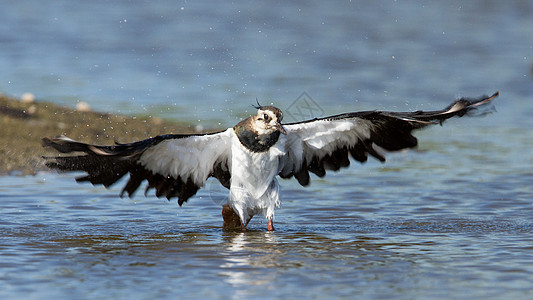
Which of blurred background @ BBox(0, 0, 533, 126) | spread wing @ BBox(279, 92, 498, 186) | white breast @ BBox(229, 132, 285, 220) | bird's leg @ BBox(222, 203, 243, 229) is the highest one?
blurred background @ BBox(0, 0, 533, 126)

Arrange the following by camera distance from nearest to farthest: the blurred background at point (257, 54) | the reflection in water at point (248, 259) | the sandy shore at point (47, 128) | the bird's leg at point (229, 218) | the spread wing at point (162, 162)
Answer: the reflection in water at point (248, 259) < the spread wing at point (162, 162) < the bird's leg at point (229, 218) < the sandy shore at point (47, 128) < the blurred background at point (257, 54)

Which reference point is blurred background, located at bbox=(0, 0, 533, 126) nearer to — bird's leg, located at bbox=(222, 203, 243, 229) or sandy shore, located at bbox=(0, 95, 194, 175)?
→ sandy shore, located at bbox=(0, 95, 194, 175)

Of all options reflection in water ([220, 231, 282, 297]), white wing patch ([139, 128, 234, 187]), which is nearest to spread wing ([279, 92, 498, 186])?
white wing patch ([139, 128, 234, 187])

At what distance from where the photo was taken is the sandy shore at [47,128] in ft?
41.1

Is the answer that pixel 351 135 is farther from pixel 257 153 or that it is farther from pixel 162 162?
pixel 162 162

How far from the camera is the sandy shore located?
12539 millimetres

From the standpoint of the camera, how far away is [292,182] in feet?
39.1

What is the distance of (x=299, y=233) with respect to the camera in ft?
29.4

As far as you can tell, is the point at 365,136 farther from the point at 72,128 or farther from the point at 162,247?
the point at 72,128

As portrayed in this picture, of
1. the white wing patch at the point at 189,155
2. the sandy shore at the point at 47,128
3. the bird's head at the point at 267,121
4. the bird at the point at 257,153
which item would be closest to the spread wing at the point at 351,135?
the bird at the point at 257,153

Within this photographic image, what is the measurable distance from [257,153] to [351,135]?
98 centimetres

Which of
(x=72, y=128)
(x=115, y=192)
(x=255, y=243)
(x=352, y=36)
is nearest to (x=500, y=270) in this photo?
(x=255, y=243)

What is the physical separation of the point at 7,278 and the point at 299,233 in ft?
10.2

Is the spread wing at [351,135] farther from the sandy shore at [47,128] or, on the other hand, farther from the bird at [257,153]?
the sandy shore at [47,128]
